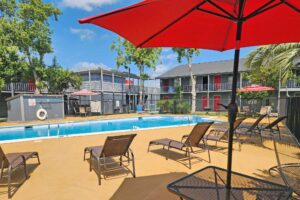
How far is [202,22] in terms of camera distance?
8.11 ft

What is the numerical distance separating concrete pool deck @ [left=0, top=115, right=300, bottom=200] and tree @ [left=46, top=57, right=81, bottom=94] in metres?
11.9

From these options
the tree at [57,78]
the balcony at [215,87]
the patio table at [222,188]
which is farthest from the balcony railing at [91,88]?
the patio table at [222,188]

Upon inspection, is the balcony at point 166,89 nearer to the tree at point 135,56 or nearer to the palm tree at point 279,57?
the tree at point 135,56

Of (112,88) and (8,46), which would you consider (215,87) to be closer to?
(112,88)

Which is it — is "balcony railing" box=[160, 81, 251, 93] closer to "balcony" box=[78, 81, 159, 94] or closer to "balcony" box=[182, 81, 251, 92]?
"balcony" box=[182, 81, 251, 92]

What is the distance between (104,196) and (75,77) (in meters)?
17.1

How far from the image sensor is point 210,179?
8.18 feet

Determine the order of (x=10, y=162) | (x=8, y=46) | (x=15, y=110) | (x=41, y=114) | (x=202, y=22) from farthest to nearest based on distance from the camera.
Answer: (x=41, y=114) < (x=15, y=110) < (x=8, y=46) < (x=10, y=162) < (x=202, y=22)

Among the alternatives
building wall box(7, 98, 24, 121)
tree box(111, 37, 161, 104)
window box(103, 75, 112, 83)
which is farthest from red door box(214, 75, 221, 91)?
building wall box(7, 98, 24, 121)

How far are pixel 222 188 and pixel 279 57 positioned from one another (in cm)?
642

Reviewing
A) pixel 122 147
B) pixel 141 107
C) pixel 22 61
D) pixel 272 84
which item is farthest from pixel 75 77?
pixel 272 84

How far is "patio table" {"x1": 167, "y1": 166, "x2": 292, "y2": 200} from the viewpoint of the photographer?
2059 millimetres

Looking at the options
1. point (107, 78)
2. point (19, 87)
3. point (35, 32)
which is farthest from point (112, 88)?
point (35, 32)

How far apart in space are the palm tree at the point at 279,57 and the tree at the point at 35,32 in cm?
1487
